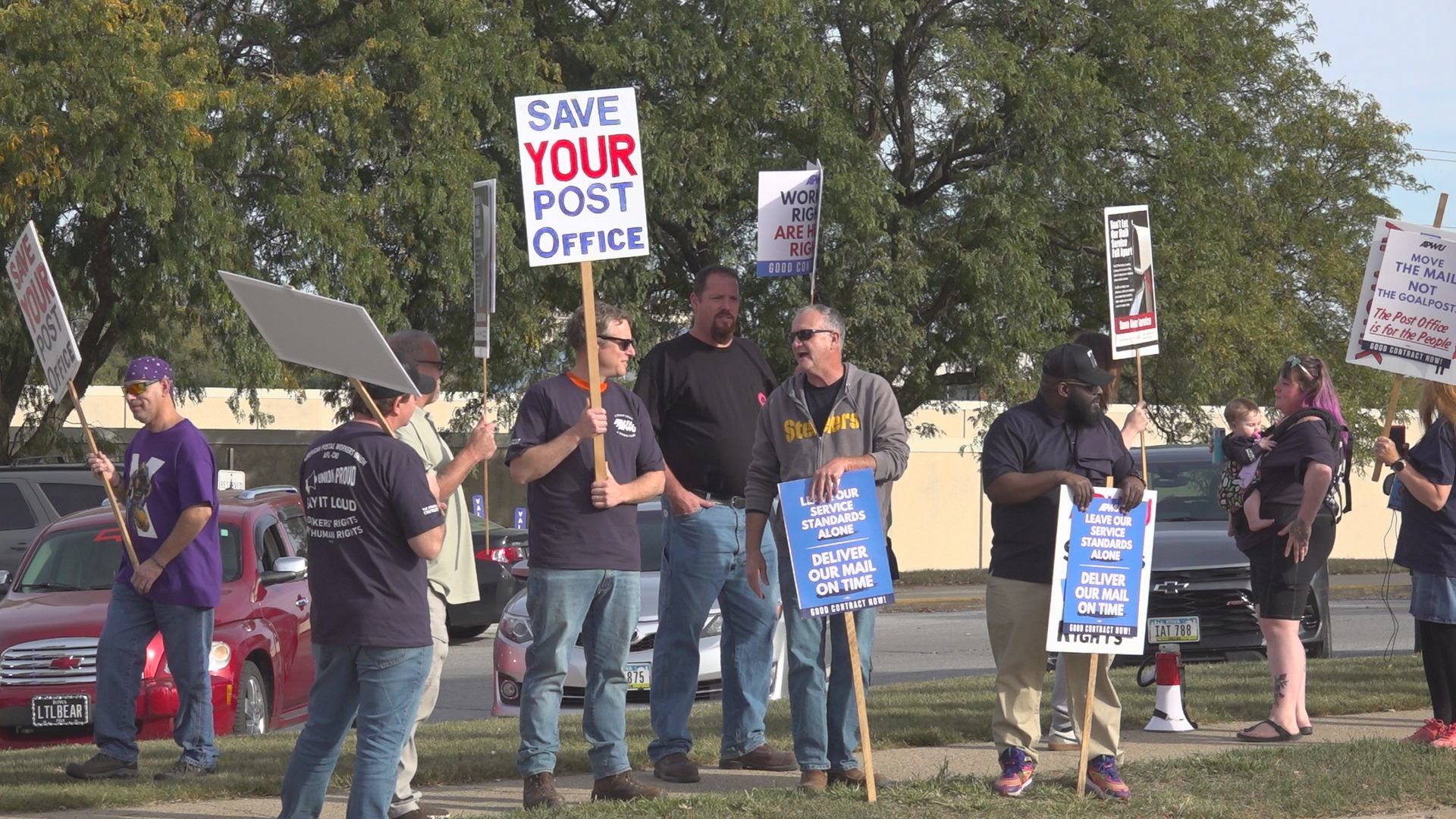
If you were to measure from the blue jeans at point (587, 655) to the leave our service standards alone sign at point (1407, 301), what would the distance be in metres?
4.35

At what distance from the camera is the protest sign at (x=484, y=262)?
26.7 ft

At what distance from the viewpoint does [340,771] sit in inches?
291

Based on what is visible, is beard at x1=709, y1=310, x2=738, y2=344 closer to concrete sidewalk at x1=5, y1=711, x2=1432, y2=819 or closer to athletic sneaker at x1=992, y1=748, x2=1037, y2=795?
concrete sidewalk at x1=5, y1=711, x2=1432, y2=819

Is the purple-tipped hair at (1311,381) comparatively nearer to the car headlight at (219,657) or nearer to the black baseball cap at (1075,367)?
the black baseball cap at (1075,367)

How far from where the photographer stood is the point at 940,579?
28.0 metres

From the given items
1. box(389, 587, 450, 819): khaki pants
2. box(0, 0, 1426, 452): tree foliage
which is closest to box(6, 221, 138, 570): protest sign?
box(389, 587, 450, 819): khaki pants

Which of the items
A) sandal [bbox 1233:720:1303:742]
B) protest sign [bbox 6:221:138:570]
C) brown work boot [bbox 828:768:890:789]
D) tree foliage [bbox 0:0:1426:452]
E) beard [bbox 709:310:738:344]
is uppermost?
tree foliage [bbox 0:0:1426:452]

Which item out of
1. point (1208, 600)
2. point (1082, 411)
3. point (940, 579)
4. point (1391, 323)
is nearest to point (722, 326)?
point (1082, 411)

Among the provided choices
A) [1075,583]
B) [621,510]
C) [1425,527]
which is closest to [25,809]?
[621,510]

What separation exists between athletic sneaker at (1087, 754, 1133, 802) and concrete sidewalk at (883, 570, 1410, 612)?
15323 mm

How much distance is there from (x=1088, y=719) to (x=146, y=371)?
4496mm

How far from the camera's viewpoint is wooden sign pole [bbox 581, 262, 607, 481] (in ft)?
21.3

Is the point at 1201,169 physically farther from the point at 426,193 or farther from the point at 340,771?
the point at 340,771

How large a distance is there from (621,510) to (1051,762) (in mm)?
2484
